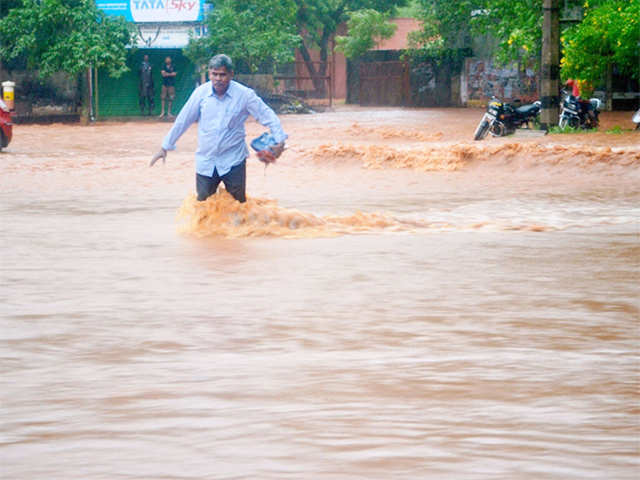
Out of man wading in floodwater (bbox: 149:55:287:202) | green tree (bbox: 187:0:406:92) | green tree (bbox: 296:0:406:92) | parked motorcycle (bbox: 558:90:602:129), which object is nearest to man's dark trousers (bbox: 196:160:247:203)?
man wading in floodwater (bbox: 149:55:287:202)

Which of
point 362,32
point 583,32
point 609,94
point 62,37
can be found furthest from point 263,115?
point 362,32

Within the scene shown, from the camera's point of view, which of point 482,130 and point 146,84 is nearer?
point 482,130

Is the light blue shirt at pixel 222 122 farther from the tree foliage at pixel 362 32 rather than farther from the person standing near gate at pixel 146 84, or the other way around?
the tree foliage at pixel 362 32

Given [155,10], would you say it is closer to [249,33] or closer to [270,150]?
[249,33]

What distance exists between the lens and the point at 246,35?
31844mm

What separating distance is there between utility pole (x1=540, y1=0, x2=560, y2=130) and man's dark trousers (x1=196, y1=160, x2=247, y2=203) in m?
12.6

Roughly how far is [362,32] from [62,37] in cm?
A: 2106

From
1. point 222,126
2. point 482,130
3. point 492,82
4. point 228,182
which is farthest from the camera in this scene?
point 492,82

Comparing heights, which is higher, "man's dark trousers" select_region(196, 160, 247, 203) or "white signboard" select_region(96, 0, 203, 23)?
"white signboard" select_region(96, 0, 203, 23)

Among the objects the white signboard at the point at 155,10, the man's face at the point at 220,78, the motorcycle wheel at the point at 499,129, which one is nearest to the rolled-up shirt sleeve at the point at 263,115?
the man's face at the point at 220,78

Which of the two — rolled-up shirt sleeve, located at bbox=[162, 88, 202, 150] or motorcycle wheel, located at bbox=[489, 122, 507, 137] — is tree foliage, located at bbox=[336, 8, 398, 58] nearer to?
motorcycle wheel, located at bbox=[489, 122, 507, 137]

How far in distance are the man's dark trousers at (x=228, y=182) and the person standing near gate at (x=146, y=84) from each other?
2243 centimetres

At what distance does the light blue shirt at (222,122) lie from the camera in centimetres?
904

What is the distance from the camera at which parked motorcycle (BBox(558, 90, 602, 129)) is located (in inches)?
864
